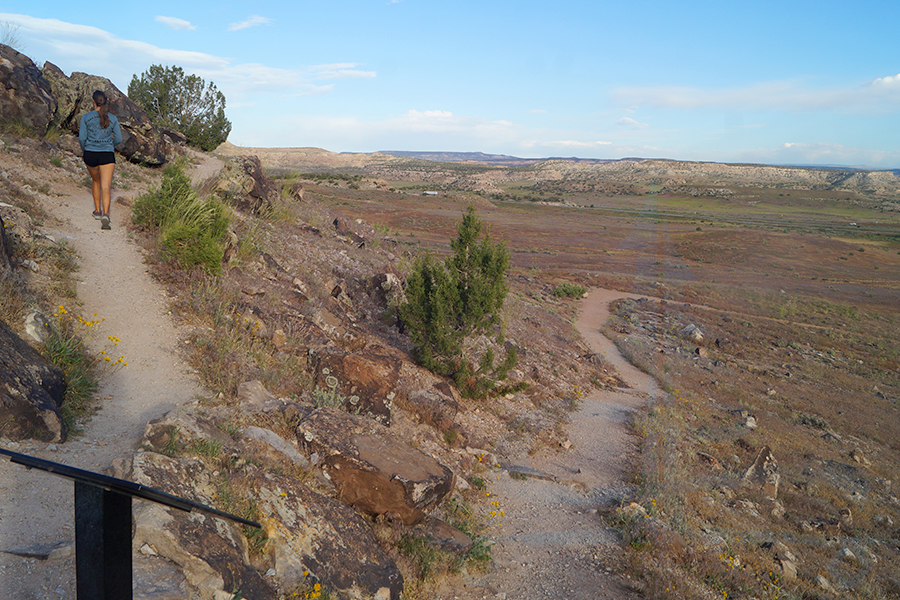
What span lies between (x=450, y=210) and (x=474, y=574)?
51207 millimetres

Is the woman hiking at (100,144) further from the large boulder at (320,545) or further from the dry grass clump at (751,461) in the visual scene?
the dry grass clump at (751,461)

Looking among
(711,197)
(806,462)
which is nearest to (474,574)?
(806,462)

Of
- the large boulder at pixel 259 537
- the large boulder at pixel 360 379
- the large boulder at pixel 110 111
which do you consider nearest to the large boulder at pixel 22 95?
the large boulder at pixel 110 111

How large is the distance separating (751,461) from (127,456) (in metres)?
9.84

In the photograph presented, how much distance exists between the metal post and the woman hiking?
802 centimetres

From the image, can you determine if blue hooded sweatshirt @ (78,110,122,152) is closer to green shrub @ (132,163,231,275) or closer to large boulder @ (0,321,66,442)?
green shrub @ (132,163,231,275)

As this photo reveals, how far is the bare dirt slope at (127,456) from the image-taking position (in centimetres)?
277

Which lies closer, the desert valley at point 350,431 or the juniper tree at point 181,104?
the desert valley at point 350,431

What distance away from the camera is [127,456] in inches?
143

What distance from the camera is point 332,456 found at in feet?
15.7

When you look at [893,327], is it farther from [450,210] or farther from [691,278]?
[450,210]

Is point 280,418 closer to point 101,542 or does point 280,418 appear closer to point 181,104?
point 101,542

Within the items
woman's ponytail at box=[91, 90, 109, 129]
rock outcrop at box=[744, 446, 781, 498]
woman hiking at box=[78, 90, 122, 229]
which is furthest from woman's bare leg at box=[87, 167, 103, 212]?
rock outcrop at box=[744, 446, 781, 498]

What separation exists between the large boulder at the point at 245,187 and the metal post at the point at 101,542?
11.3m
